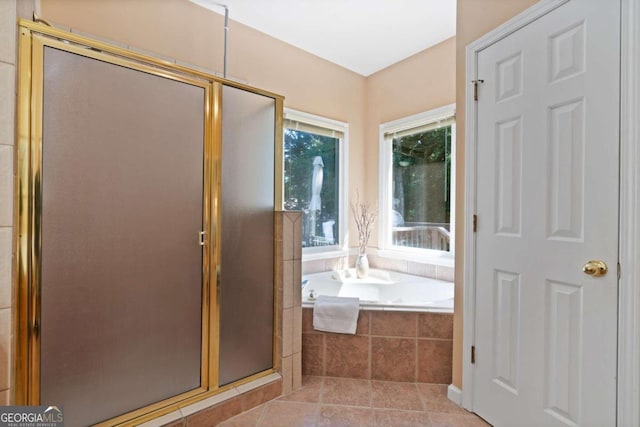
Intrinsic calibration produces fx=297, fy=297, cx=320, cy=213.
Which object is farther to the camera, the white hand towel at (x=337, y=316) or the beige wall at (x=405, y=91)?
the beige wall at (x=405, y=91)

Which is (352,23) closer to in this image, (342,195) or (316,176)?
(316,176)

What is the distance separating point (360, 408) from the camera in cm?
169

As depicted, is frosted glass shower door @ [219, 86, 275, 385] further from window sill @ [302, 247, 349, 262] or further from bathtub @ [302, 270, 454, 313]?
window sill @ [302, 247, 349, 262]

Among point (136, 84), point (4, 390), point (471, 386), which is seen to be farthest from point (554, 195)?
point (4, 390)

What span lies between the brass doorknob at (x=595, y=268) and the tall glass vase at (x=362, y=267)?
6.63ft

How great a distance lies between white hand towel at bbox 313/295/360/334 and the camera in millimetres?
1945

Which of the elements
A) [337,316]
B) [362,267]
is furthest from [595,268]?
[362,267]

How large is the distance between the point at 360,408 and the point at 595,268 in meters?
1.34

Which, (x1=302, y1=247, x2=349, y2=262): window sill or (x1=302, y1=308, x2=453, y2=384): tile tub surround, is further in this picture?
(x1=302, y1=247, x2=349, y2=262): window sill

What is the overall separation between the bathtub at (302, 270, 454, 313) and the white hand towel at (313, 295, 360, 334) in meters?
0.44

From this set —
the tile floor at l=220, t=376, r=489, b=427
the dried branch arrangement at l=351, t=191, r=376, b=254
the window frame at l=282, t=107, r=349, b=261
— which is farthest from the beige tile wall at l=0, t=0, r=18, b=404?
the dried branch arrangement at l=351, t=191, r=376, b=254

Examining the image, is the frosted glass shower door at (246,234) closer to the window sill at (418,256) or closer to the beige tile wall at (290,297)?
the beige tile wall at (290,297)

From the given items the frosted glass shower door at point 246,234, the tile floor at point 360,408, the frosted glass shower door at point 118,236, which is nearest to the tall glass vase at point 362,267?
A: the tile floor at point 360,408

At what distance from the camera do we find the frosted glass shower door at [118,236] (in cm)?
116
